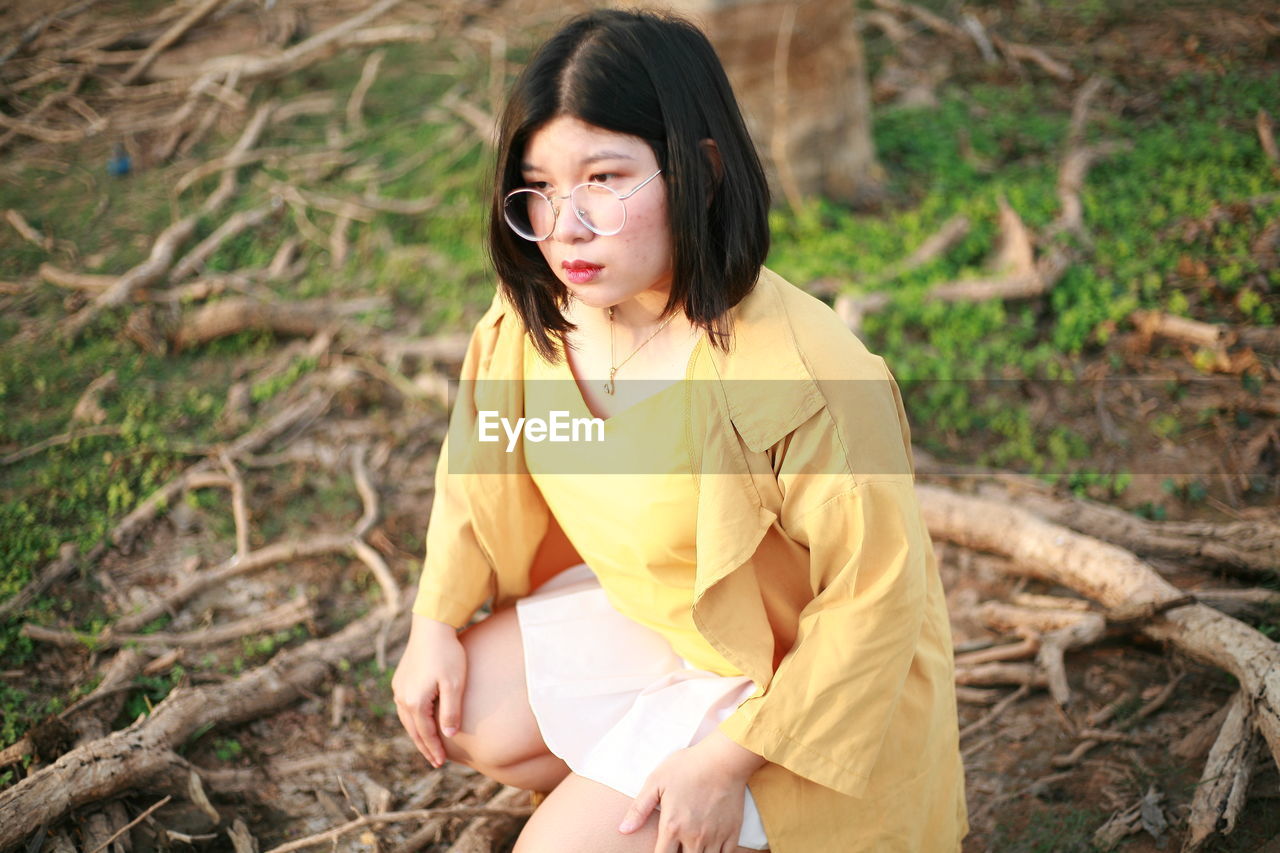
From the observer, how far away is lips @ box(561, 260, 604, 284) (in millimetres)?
1713

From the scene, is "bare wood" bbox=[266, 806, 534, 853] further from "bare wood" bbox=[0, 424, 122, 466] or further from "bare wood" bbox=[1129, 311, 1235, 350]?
"bare wood" bbox=[1129, 311, 1235, 350]

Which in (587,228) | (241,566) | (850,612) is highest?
(587,228)

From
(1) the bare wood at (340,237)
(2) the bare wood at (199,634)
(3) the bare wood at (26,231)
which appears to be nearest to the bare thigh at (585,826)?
(2) the bare wood at (199,634)

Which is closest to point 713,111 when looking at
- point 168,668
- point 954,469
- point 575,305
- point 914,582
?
point 575,305

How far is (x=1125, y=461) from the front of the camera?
3389 millimetres

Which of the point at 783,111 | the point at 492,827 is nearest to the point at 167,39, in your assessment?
the point at 783,111

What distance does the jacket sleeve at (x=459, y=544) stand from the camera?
2.15 metres

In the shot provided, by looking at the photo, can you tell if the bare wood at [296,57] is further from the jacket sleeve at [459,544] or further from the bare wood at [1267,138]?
the bare wood at [1267,138]

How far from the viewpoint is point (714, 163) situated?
169 cm

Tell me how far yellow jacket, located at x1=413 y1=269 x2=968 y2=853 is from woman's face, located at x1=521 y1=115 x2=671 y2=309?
20 centimetres

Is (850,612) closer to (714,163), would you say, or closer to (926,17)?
(714,163)

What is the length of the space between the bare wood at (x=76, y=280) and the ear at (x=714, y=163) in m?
3.96

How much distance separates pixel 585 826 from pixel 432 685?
0.51 meters

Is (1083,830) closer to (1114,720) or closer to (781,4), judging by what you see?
(1114,720)
